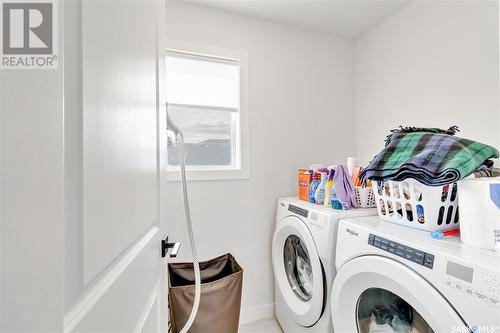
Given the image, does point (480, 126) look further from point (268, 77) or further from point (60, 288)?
point (60, 288)

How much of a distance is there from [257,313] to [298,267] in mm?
551

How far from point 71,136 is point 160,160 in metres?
0.48

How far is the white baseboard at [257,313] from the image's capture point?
1865mm

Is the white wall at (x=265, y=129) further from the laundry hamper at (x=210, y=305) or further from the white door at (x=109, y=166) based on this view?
the white door at (x=109, y=166)

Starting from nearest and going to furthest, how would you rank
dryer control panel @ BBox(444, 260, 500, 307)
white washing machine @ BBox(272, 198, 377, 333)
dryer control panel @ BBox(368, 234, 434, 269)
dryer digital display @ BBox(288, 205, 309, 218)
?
dryer control panel @ BBox(444, 260, 500, 307) < dryer control panel @ BBox(368, 234, 434, 269) < white washing machine @ BBox(272, 198, 377, 333) < dryer digital display @ BBox(288, 205, 309, 218)

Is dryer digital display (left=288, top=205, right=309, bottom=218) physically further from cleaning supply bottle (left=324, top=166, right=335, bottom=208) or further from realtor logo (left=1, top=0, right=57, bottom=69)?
realtor logo (left=1, top=0, right=57, bottom=69)

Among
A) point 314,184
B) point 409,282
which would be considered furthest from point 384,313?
point 314,184

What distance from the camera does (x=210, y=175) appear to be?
180cm

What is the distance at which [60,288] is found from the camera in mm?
274

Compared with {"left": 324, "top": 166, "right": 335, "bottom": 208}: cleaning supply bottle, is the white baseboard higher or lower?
lower

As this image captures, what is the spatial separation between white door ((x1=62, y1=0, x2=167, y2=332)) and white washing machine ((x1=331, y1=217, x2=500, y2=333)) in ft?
2.57

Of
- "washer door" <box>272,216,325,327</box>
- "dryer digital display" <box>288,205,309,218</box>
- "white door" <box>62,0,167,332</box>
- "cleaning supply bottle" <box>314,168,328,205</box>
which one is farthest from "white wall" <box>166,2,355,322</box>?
"white door" <box>62,0,167,332</box>

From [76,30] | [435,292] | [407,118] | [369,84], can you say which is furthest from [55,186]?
[369,84]

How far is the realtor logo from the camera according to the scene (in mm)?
241
